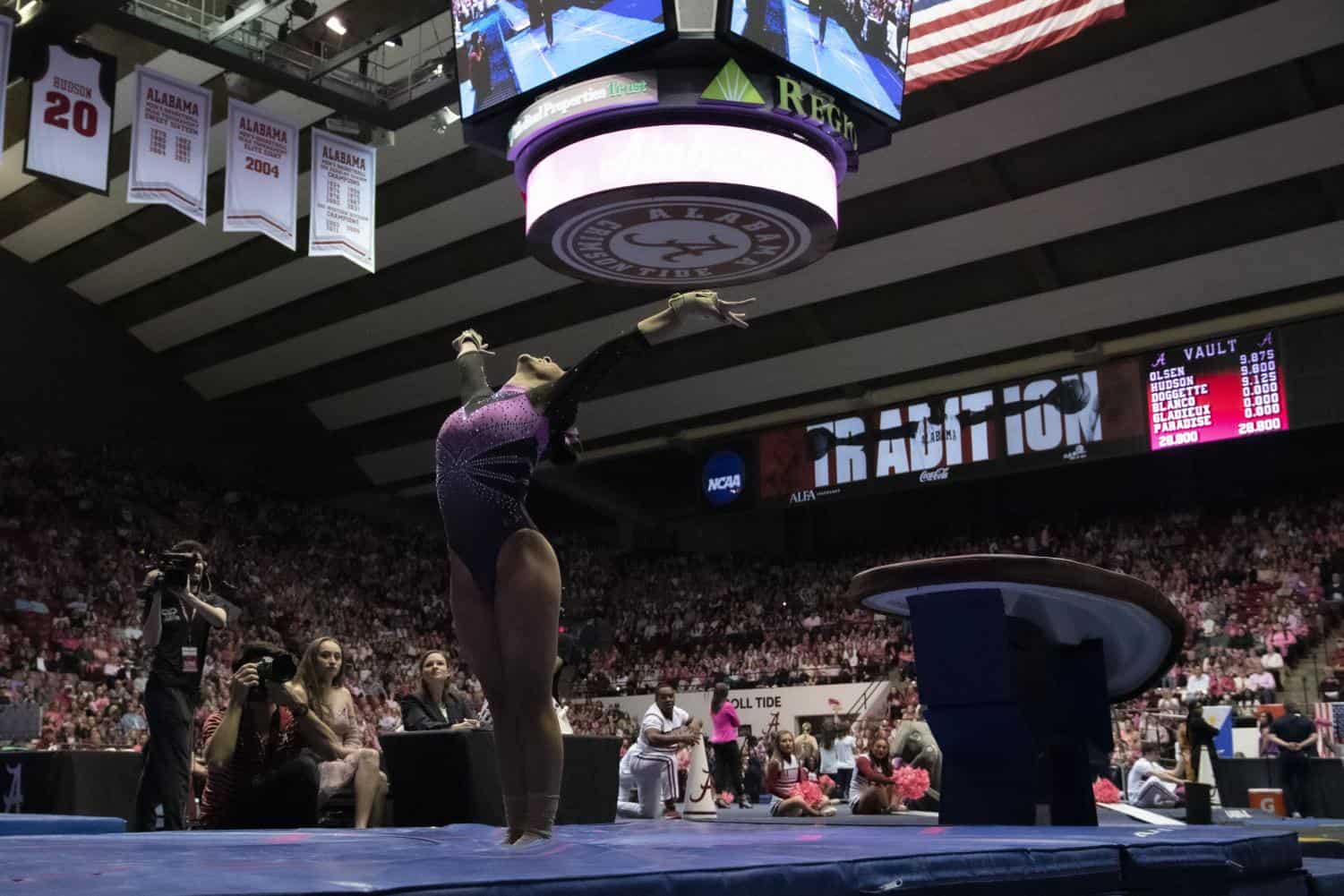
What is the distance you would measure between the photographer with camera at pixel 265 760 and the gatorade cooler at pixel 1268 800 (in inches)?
320

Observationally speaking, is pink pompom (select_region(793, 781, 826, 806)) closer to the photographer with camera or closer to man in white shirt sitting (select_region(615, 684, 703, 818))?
man in white shirt sitting (select_region(615, 684, 703, 818))

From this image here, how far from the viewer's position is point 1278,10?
47.3ft

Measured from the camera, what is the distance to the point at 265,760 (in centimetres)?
507

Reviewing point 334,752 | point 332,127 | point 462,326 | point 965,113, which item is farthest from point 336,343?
point 334,752

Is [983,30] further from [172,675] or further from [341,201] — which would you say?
[172,675]

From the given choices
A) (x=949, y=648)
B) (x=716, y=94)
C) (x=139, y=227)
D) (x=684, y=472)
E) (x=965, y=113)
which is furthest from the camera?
(x=684, y=472)

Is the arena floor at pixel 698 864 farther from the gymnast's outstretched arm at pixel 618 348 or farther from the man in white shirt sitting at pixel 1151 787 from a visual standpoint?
the man in white shirt sitting at pixel 1151 787

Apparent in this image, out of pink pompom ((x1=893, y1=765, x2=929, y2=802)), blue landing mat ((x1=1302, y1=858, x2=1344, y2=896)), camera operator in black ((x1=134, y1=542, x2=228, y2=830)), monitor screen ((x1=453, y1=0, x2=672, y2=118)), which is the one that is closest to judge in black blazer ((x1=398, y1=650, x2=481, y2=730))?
camera operator in black ((x1=134, y1=542, x2=228, y2=830))

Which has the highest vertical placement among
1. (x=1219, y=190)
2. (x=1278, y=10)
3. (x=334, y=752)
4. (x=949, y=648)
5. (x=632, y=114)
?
(x=1278, y=10)

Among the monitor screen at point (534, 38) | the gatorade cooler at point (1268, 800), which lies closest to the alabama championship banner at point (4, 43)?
the monitor screen at point (534, 38)

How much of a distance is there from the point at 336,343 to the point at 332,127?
9.75 m

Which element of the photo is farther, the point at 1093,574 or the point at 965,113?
the point at 965,113

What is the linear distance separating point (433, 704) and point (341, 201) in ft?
25.3

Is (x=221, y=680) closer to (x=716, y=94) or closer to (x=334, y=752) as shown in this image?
(x=716, y=94)
